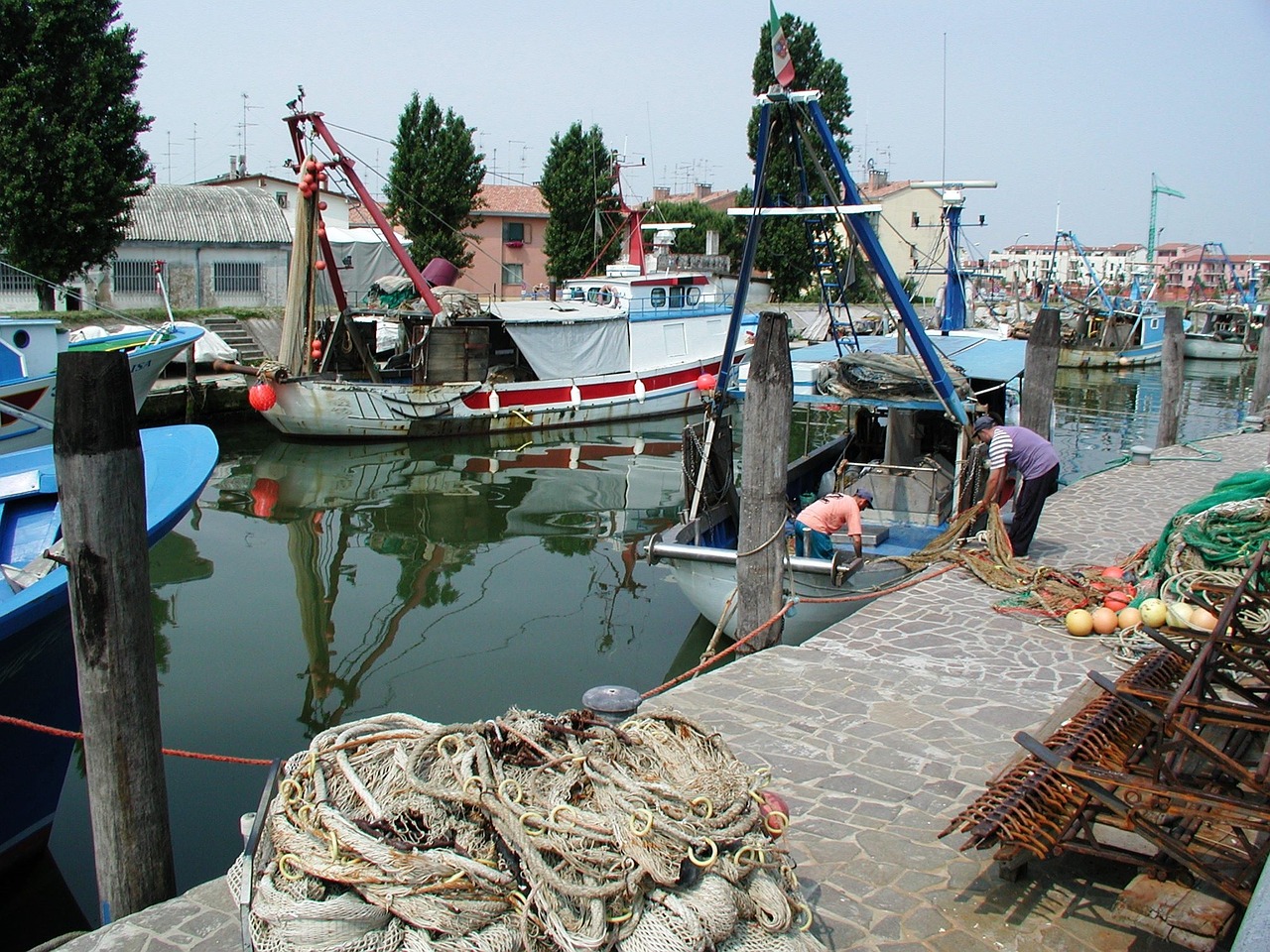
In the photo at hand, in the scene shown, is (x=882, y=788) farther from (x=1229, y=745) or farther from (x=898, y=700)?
(x=1229, y=745)

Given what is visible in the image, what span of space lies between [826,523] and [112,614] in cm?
612

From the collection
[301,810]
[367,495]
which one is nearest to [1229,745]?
[301,810]

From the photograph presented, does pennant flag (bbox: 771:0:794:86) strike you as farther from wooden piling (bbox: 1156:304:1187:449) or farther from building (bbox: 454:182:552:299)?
building (bbox: 454:182:552:299)

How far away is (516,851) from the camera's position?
10.6 ft

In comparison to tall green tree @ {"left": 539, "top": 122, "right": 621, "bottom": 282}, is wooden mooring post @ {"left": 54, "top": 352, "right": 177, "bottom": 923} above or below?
below

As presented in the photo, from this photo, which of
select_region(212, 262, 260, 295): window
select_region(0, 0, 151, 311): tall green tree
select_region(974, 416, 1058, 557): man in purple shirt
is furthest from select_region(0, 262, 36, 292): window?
select_region(974, 416, 1058, 557): man in purple shirt

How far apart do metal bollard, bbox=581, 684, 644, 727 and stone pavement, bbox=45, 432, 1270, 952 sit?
3.37 feet

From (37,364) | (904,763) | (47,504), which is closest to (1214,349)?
(37,364)

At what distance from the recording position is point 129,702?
163 inches

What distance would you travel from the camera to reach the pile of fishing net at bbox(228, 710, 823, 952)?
10.3 ft

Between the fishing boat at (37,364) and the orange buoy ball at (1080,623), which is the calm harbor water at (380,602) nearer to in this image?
the fishing boat at (37,364)

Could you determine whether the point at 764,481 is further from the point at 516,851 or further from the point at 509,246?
the point at 509,246

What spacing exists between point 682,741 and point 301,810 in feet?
4.69

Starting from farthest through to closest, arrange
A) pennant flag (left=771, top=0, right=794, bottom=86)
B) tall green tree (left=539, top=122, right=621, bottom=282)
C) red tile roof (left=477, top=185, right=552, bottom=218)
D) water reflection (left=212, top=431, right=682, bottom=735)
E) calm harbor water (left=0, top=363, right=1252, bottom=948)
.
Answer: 1. red tile roof (left=477, top=185, right=552, bottom=218)
2. tall green tree (left=539, top=122, right=621, bottom=282)
3. water reflection (left=212, top=431, right=682, bottom=735)
4. pennant flag (left=771, top=0, right=794, bottom=86)
5. calm harbor water (left=0, top=363, right=1252, bottom=948)
